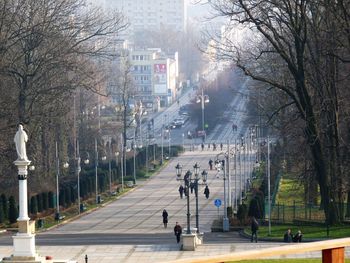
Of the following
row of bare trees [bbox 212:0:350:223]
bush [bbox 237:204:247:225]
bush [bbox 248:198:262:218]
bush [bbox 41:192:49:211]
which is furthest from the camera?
bush [bbox 41:192:49:211]

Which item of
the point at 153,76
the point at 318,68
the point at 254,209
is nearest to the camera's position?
the point at 318,68

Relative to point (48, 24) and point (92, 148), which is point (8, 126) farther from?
point (92, 148)

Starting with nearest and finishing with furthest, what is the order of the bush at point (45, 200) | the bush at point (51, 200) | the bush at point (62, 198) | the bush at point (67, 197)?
the bush at point (45, 200) < the bush at point (51, 200) < the bush at point (62, 198) < the bush at point (67, 197)

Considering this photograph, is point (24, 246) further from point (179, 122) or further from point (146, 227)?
point (179, 122)

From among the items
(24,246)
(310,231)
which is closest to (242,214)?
(310,231)

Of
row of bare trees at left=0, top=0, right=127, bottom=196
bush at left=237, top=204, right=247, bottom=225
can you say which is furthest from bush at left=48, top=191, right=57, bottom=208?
bush at left=237, top=204, right=247, bottom=225

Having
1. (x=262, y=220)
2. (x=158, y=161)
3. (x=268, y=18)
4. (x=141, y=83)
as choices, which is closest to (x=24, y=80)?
(x=262, y=220)

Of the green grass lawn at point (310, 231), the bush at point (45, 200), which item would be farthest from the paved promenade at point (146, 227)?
the bush at point (45, 200)

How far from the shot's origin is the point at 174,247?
40.0m

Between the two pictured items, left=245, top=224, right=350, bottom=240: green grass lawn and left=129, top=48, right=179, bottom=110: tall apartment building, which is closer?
left=245, top=224, right=350, bottom=240: green grass lawn

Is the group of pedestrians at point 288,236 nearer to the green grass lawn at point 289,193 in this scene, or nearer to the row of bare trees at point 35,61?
A: the green grass lawn at point 289,193

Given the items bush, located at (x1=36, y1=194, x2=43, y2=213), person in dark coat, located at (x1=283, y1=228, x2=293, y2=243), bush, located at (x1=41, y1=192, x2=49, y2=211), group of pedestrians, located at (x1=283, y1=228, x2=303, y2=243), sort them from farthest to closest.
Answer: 1. bush, located at (x1=41, y1=192, x2=49, y2=211)
2. bush, located at (x1=36, y1=194, x2=43, y2=213)
3. person in dark coat, located at (x1=283, y1=228, x2=293, y2=243)
4. group of pedestrians, located at (x1=283, y1=228, x2=303, y2=243)

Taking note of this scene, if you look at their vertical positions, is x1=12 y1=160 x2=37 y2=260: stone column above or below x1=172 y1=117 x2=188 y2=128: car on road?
below

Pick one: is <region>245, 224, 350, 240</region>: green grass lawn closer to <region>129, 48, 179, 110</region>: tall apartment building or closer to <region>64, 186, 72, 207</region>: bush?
<region>64, 186, 72, 207</region>: bush
